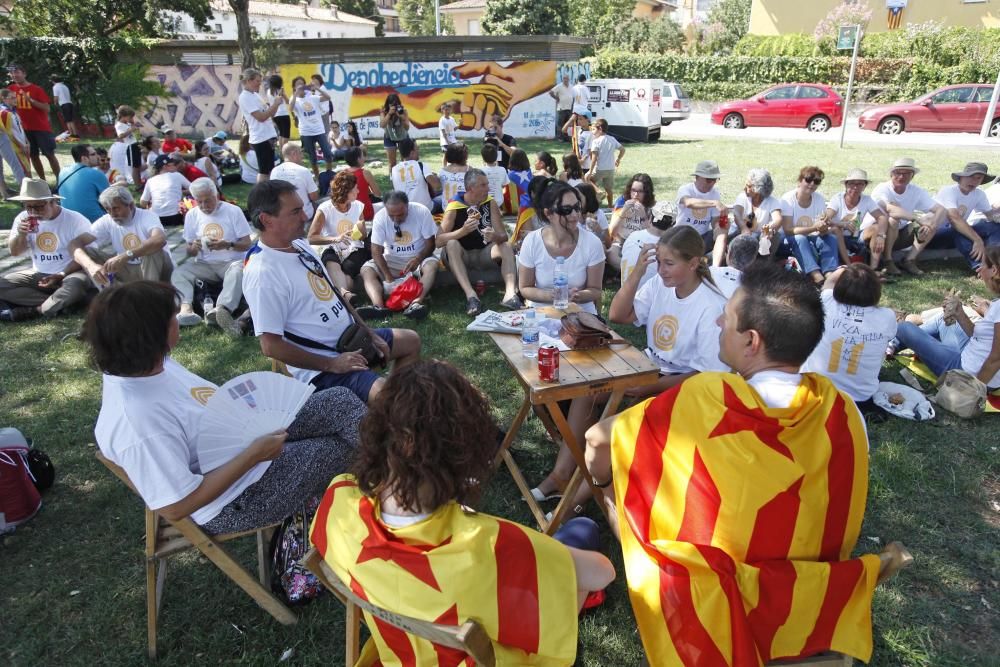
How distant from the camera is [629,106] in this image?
1677cm

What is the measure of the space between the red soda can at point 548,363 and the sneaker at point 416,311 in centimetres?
306

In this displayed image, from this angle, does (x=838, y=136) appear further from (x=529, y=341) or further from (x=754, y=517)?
(x=754, y=517)

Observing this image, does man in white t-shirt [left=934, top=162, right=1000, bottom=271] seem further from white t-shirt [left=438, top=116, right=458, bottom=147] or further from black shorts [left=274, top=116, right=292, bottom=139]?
black shorts [left=274, top=116, right=292, bottom=139]

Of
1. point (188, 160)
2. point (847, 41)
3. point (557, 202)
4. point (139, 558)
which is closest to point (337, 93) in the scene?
point (188, 160)

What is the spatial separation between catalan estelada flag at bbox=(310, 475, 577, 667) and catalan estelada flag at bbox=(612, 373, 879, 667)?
1.10 feet

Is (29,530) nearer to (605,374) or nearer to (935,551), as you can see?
(605,374)

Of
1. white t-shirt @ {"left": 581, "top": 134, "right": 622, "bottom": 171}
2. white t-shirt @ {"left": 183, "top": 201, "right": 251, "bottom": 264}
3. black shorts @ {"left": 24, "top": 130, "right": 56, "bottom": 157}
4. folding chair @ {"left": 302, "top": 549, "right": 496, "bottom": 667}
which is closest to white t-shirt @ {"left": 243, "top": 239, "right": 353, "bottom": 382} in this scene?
folding chair @ {"left": 302, "top": 549, "right": 496, "bottom": 667}

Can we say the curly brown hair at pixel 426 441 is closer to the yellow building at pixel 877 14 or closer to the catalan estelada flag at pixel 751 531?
the catalan estelada flag at pixel 751 531

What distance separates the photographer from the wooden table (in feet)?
9.12

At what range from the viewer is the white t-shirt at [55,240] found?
18.5 feet

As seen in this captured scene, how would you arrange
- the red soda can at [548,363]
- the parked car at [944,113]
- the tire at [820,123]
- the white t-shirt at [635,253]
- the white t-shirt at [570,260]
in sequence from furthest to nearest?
the tire at [820,123] → the parked car at [944,113] → the white t-shirt at [635,253] → the white t-shirt at [570,260] → the red soda can at [548,363]

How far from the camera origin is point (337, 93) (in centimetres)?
1886

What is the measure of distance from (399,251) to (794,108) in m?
17.5

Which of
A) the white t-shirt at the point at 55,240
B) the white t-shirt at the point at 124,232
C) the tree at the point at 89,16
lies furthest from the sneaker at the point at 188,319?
the tree at the point at 89,16
